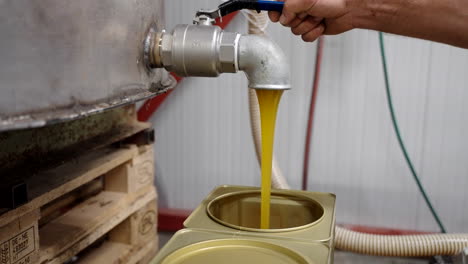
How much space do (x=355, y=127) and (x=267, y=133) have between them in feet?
4.05

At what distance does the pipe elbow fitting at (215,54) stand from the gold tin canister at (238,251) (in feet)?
1.05

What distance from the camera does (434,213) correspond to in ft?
6.73

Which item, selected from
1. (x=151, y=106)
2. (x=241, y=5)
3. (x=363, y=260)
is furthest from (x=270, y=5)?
(x=363, y=260)

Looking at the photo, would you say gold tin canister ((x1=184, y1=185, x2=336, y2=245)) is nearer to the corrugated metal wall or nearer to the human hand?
the human hand

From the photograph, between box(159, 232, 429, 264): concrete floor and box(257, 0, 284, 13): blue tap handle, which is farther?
box(159, 232, 429, 264): concrete floor

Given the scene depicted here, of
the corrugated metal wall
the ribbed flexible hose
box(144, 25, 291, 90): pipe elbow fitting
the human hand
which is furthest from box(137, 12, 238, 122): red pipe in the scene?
box(144, 25, 291, 90): pipe elbow fitting

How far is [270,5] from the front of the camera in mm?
1088

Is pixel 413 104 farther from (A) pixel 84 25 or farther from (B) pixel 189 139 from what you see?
(A) pixel 84 25

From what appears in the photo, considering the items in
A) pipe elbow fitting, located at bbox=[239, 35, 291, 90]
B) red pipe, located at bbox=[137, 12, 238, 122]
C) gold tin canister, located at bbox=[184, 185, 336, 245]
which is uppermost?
pipe elbow fitting, located at bbox=[239, 35, 291, 90]

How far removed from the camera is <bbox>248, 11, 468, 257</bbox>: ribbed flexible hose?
1767mm

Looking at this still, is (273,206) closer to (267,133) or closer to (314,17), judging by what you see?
(267,133)

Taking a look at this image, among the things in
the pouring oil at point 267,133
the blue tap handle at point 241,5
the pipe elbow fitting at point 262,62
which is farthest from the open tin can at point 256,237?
the blue tap handle at point 241,5

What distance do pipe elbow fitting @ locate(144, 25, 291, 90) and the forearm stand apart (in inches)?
18.2

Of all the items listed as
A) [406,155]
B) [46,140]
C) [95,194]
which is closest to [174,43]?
[46,140]
